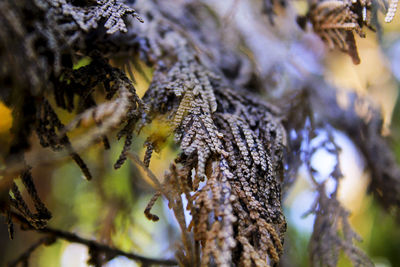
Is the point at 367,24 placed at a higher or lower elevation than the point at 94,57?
higher

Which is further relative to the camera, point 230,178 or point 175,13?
point 175,13

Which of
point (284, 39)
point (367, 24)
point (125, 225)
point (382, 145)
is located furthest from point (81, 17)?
point (382, 145)

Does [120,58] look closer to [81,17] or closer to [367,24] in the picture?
[81,17]

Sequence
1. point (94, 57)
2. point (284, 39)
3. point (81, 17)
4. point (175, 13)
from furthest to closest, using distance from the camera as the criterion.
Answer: point (284, 39)
point (175, 13)
point (94, 57)
point (81, 17)

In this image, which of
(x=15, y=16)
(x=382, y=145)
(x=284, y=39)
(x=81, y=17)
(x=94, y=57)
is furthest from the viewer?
(x=284, y=39)

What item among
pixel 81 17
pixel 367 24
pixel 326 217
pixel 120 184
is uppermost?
pixel 367 24

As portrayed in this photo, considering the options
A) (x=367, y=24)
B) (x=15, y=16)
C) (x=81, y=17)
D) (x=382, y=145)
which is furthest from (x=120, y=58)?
(x=382, y=145)
